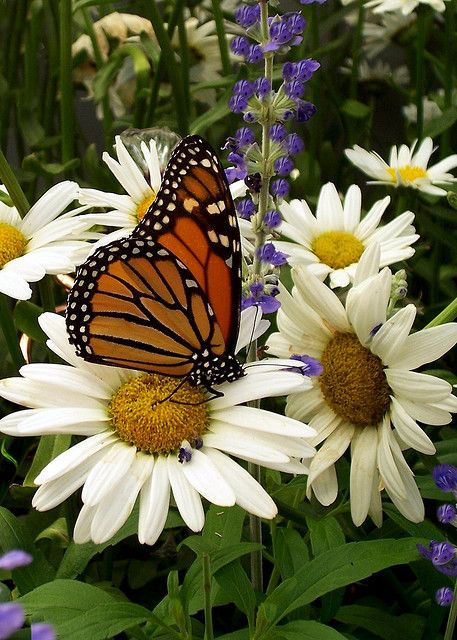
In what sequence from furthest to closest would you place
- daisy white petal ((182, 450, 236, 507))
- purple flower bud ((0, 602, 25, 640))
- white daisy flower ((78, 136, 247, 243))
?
1. white daisy flower ((78, 136, 247, 243))
2. daisy white petal ((182, 450, 236, 507))
3. purple flower bud ((0, 602, 25, 640))

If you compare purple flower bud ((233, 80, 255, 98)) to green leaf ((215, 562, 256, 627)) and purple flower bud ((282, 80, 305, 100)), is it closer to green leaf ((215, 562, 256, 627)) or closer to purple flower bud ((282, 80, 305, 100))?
purple flower bud ((282, 80, 305, 100))

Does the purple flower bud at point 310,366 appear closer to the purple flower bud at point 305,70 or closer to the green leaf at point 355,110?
the purple flower bud at point 305,70

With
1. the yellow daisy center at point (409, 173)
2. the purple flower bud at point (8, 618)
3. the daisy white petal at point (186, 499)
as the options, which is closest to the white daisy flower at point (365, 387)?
the daisy white petal at point (186, 499)

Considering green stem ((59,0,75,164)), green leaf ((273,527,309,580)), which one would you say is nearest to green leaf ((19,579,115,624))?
green leaf ((273,527,309,580))

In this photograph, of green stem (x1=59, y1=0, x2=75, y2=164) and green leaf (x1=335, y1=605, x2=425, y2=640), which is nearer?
green leaf (x1=335, y1=605, x2=425, y2=640)

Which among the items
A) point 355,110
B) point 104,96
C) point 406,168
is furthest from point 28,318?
point 355,110
